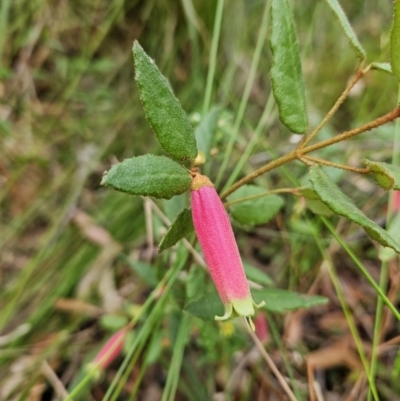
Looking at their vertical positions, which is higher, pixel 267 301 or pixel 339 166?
pixel 339 166

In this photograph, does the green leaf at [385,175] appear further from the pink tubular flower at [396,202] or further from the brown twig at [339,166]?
the pink tubular flower at [396,202]

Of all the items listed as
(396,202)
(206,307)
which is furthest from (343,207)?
(396,202)

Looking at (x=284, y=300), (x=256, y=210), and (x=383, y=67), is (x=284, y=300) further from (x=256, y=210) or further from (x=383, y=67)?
(x=383, y=67)

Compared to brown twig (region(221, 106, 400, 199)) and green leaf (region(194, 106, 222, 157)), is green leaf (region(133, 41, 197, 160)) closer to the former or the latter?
brown twig (region(221, 106, 400, 199))

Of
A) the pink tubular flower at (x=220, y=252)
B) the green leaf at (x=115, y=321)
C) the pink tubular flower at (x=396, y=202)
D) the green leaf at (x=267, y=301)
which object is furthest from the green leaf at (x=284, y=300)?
the green leaf at (x=115, y=321)

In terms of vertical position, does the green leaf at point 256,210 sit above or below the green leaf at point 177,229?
below

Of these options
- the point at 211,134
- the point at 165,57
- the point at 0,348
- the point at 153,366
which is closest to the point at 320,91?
the point at 165,57

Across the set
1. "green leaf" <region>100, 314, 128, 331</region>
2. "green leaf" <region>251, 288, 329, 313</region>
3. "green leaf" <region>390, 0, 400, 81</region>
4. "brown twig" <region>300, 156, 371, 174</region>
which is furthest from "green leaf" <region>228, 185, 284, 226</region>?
"green leaf" <region>100, 314, 128, 331</region>

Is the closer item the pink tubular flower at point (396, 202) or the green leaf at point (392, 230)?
the green leaf at point (392, 230)
